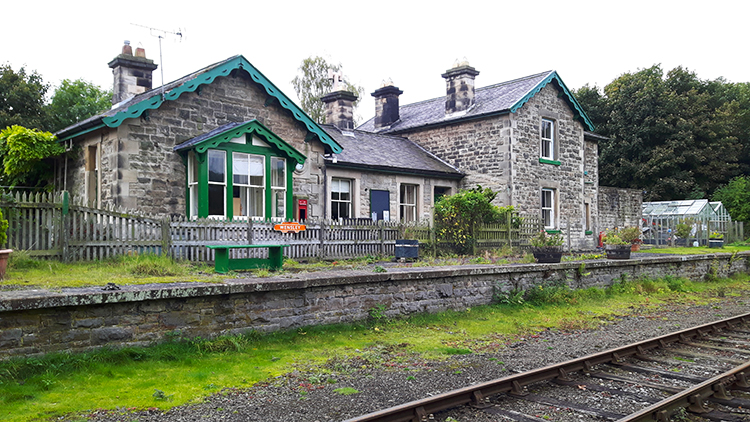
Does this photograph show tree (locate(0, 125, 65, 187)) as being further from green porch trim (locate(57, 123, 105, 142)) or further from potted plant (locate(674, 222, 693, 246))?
potted plant (locate(674, 222, 693, 246))

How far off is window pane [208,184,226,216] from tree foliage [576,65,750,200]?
36.8 metres

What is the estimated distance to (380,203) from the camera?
2089 centimetres

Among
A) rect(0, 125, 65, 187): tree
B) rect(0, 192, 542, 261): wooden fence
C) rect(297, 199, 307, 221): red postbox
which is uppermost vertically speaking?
rect(0, 125, 65, 187): tree

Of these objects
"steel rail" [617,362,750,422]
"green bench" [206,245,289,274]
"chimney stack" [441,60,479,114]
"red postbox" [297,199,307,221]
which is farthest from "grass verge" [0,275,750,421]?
"chimney stack" [441,60,479,114]

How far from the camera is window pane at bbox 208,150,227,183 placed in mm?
14438

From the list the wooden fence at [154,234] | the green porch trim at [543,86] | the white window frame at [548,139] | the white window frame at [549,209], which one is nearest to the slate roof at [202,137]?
the wooden fence at [154,234]

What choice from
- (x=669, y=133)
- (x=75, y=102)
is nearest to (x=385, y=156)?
(x=75, y=102)

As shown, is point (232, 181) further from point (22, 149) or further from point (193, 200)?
point (22, 149)

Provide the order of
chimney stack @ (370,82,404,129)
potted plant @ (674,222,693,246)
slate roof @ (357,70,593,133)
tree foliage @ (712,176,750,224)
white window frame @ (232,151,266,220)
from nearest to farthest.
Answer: white window frame @ (232,151,266,220) → slate roof @ (357,70,593,133) → chimney stack @ (370,82,404,129) → potted plant @ (674,222,693,246) → tree foliage @ (712,176,750,224)

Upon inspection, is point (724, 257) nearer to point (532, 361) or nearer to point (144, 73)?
point (532, 361)

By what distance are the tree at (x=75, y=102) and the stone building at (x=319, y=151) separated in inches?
666

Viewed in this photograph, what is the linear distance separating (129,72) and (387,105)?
13.6 m

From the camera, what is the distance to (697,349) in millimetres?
8617

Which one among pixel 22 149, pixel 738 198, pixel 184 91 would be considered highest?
pixel 184 91
